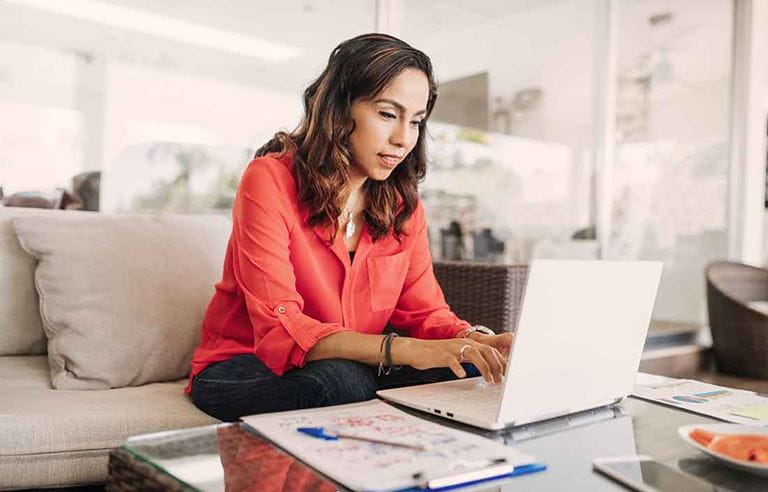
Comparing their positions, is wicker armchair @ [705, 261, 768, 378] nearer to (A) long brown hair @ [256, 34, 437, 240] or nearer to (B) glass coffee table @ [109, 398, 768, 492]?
(A) long brown hair @ [256, 34, 437, 240]

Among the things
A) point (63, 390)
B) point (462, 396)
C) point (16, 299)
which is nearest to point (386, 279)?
point (462, 396)

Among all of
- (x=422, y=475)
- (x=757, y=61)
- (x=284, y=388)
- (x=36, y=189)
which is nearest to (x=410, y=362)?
(x=284, y=388)

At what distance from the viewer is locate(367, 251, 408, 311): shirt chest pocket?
1.60 m

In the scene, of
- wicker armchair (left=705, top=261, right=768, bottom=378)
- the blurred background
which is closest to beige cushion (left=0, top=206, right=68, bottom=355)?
the blurred background

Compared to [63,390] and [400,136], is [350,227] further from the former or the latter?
[63,390]

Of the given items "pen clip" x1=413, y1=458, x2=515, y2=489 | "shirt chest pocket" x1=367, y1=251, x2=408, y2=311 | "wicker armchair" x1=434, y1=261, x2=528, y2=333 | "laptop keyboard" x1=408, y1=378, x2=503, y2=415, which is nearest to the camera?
"pen clip" x1=413, y1=458, x2=515, y2=489

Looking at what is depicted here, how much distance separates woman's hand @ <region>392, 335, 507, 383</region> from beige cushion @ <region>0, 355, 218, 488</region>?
1.43 feet

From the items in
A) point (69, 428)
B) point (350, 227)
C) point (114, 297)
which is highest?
point (350, 227)

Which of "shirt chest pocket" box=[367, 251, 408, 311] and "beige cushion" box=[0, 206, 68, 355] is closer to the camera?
"shirt chest pocket" box=[367, 251, 408, 311]

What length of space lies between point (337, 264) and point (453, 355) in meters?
0.46

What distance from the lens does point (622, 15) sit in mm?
4215

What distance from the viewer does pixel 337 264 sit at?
61.6 inches

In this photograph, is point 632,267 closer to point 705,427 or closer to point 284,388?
point 705,427

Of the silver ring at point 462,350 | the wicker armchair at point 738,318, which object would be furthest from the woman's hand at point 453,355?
the wicker armchair at point 738,318
